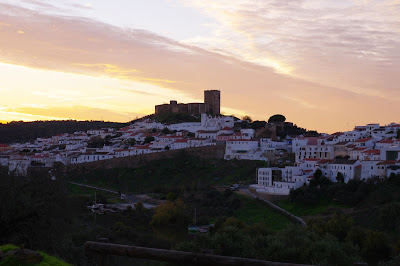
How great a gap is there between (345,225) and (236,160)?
22.6m

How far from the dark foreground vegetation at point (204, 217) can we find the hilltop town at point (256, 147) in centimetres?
178

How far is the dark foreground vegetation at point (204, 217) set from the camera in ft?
39.4

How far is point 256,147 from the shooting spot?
158ft

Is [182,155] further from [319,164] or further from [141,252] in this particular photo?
[141,252]


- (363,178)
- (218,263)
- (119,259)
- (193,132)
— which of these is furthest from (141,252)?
(193,132)

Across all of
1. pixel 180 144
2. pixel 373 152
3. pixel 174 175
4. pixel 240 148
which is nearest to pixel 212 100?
pixel 180 144

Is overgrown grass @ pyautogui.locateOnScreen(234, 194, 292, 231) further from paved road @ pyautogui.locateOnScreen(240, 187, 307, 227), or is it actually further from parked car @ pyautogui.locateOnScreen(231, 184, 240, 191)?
parked car @ pyautogui.locateOnScreen(231, 184, 240, 191)

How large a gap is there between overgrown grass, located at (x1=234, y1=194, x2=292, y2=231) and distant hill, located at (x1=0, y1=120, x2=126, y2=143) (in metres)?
51.9

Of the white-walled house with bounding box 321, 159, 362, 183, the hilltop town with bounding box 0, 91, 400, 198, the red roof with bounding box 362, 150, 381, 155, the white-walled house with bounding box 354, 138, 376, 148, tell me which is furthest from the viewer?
the white-walled house with bounding box 354, 138, 376, 148

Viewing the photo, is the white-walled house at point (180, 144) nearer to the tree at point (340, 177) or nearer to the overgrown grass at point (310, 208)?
the tree at point (340, 177)

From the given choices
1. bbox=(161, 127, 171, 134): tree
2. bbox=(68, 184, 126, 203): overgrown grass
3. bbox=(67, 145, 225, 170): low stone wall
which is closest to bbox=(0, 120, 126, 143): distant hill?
bbox=(161, 127, 171, 134): tree

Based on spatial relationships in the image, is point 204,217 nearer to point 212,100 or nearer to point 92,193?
point 92,193

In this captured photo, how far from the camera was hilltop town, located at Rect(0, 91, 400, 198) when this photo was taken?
35.1 meters

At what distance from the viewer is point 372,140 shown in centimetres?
4131
